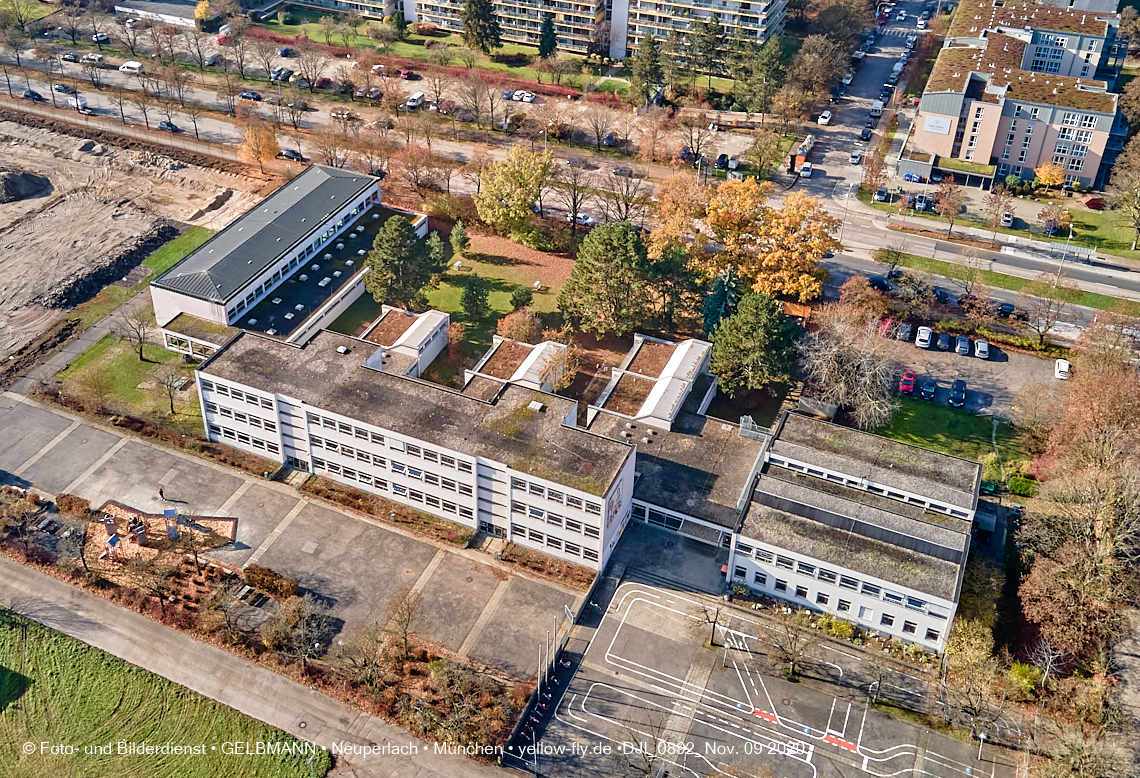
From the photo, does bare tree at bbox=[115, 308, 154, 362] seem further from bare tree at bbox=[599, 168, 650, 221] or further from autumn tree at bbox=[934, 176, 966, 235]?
autumn tree at bbox=[934, 176, 966, 235]

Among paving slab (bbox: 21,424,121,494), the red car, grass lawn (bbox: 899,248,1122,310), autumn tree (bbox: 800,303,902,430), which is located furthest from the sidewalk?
grass lawn (bbox: 899,248,1122,310)

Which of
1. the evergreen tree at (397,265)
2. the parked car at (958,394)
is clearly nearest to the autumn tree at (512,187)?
the evergreen tree at (397,265)

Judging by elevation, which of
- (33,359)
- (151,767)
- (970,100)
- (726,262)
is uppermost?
(970,100)

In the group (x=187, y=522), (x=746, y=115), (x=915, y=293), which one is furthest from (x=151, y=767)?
(x=746, y=115)

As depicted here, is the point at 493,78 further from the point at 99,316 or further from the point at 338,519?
the point at 338,519

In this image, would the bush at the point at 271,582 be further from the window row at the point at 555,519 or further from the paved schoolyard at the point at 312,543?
the window row at the point at 555,519
